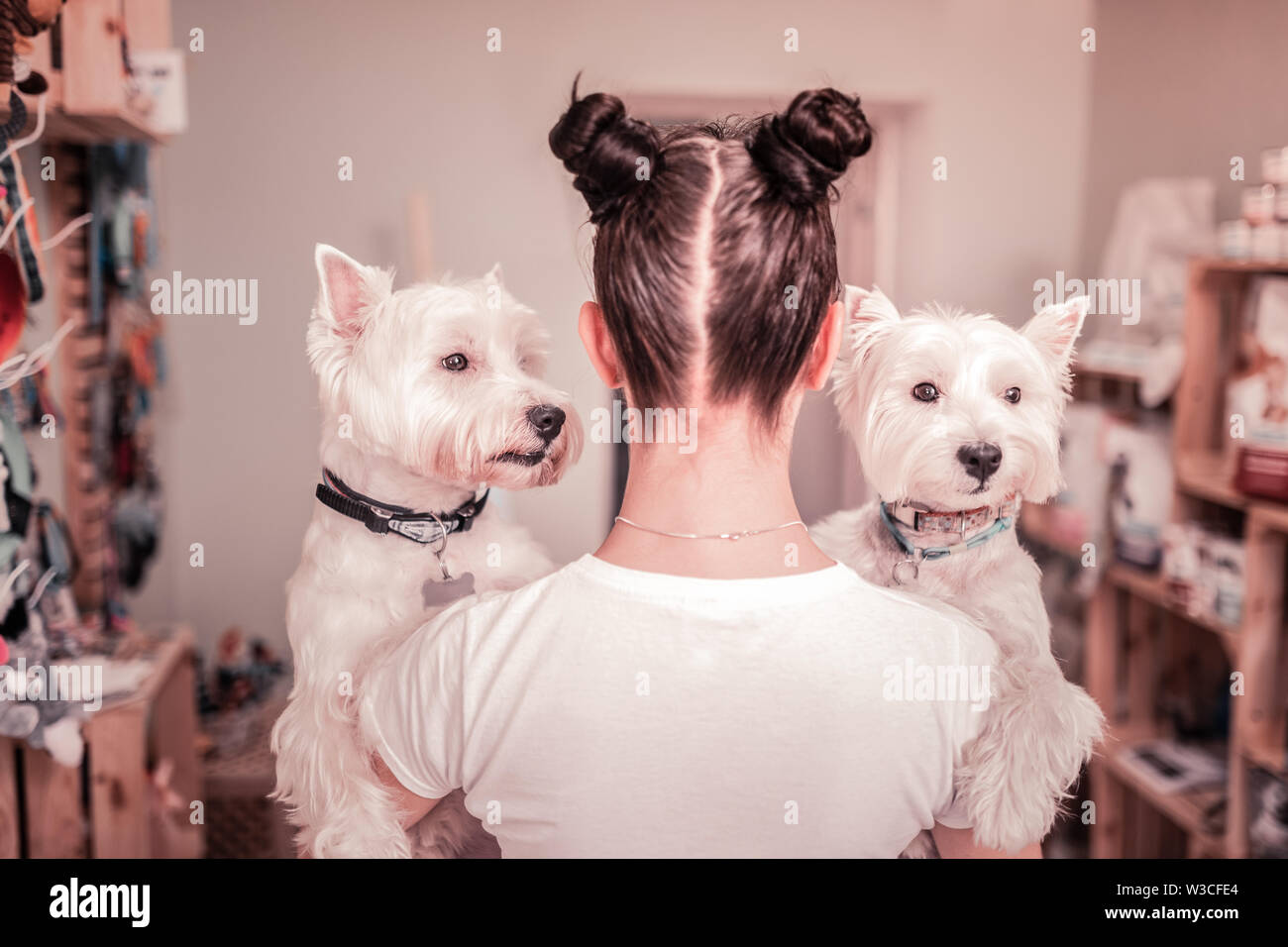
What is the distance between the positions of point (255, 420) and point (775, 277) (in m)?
0.83

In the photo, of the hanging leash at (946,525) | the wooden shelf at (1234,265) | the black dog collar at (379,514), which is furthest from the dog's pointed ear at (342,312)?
the wooden shelf at (1234,265)

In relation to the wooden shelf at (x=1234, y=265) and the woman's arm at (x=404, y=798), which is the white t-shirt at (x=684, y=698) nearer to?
the woman's arm at (x=404, y=798)

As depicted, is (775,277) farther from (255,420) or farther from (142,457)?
(142,457)

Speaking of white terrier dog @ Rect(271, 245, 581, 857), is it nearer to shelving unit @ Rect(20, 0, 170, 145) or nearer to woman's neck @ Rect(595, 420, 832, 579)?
woman's neck @ Rect(595, 420, 832, 579)

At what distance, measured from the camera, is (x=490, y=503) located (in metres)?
1.00

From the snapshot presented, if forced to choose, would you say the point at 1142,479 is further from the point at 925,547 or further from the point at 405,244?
the point at 405,244

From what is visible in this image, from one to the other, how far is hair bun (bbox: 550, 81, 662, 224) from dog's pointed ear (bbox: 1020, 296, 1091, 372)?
39cm

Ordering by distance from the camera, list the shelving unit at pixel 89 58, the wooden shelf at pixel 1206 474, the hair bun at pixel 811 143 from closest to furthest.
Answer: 1. the hair bun at pixel 811 143
2. the shelving unit at pixel 89 58
3. the wooden shelf at pixel 1206 474

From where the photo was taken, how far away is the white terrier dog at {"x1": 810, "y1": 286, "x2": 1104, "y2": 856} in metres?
0.85

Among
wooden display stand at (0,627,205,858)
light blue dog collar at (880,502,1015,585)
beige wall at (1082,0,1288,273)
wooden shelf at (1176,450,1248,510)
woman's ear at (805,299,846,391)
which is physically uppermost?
beige wall at (1082,0,1288,273)

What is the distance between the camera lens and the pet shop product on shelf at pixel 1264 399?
200 centimetres

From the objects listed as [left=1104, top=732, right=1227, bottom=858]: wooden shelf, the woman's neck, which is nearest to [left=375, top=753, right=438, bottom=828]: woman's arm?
the woman's neck

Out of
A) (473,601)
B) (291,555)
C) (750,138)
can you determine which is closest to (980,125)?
(750,138)

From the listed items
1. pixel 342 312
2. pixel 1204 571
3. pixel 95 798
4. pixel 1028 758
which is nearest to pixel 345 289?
pixel 342 312
